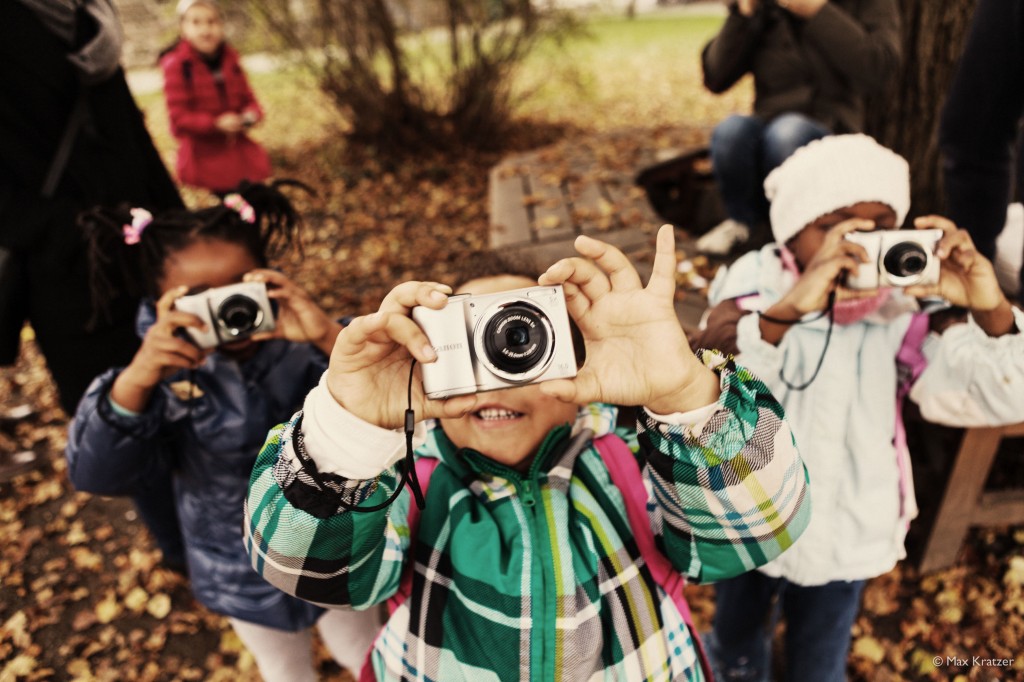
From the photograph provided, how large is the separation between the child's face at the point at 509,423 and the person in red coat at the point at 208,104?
370 centimetres

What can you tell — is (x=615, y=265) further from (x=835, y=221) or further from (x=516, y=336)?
(x=835, y=221)

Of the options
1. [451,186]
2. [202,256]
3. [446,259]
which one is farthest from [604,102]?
[202,256]

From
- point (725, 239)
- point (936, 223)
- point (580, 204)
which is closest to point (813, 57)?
point (725, 239)

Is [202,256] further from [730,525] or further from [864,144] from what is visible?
[864,144]

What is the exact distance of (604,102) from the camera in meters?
A: 9.84

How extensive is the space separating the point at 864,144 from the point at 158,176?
2.53 metres

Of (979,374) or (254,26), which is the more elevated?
(254,26)

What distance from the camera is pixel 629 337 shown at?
3.82 feet

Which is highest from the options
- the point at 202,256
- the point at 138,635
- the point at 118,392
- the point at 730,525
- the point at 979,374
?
the point at 202,256

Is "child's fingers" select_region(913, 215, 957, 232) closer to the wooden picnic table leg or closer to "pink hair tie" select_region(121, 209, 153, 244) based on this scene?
the wooden picnic table leg

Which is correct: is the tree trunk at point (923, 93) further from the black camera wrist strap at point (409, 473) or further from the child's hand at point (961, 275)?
the black camera wrist strap at point (409, 473)

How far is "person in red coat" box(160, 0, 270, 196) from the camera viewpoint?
4.36 m

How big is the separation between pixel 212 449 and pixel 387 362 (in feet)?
3.03

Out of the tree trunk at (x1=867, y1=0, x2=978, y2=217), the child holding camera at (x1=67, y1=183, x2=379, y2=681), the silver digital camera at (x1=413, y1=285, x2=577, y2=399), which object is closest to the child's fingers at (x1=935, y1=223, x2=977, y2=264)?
the silver digital camera at (x1=413, y1=285, x2=577, y2=399)
